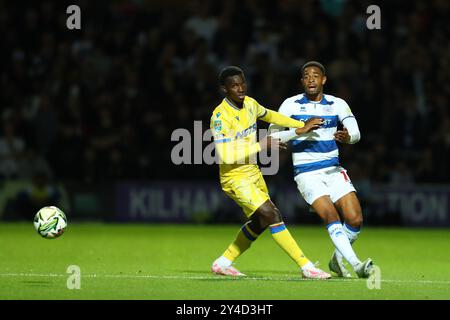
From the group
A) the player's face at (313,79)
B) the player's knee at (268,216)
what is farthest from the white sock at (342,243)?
the player's face at (313,79)

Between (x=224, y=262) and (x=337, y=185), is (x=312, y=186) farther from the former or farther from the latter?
(x=224, y=262)

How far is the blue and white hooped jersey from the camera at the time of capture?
1112 centimetres

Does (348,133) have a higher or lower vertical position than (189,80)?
lower

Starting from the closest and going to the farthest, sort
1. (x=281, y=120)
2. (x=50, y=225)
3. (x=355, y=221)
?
(x=50, y=225), (x=281, y=120), (x=355, y=221)

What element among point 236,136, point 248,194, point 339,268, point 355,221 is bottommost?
point 339,268

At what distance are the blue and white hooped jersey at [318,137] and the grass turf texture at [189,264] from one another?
1.24 metres

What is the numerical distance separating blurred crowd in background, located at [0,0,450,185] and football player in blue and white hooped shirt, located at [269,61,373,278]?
800cm

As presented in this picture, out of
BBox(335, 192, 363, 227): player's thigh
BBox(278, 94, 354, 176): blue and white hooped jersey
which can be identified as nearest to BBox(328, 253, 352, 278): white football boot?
BBox(335, 192, 363, 227): player's thigh

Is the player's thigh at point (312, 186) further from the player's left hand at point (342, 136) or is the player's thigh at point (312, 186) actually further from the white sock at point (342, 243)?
the player's left hand at point (342, 136)

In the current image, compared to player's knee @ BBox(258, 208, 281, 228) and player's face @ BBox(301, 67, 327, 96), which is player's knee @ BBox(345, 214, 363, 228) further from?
player's face @ BBox(301, 67, 327, 96)

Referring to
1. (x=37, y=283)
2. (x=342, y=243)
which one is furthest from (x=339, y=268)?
(x=37, y=283)

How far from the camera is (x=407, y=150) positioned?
66.3 ft

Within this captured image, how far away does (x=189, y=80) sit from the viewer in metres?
20.2

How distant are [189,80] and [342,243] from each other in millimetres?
10095
